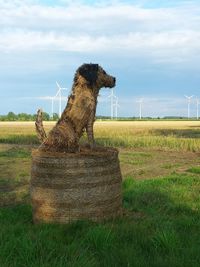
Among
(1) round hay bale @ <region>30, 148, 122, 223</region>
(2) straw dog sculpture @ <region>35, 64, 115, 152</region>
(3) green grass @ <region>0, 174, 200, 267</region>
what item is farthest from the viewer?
(2) straw dog sculpture @ <region>35, 64, 115, 152</region>

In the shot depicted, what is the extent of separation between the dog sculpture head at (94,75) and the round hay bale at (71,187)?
1.10m

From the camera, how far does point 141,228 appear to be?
7.02m

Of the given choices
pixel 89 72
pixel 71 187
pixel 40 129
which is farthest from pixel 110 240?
pixel 89 72

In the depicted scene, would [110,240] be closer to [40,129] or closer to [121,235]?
[121,235]

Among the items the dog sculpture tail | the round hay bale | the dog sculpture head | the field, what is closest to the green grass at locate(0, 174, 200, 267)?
the field

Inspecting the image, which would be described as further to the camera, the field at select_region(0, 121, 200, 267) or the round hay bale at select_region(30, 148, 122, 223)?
the round hay bale at select_region(30, 148, 122, 223)

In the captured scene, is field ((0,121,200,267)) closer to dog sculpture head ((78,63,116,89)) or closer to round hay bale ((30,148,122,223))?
round hay bale ((30,148,122,223))

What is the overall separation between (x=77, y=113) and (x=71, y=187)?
3.94 ft

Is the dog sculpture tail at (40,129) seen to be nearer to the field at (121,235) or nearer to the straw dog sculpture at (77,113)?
the straw dog sculpture at (77,113)

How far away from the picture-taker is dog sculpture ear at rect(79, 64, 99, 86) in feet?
25.7

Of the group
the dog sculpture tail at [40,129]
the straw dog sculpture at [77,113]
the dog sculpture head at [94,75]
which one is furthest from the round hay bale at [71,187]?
the dog sculpture head at [94,75]

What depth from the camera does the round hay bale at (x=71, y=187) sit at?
286 inches

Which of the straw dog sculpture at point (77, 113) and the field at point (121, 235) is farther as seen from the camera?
the straw dog sculpture at point (77, 113)

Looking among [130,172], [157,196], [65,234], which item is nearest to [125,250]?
[65,234]
